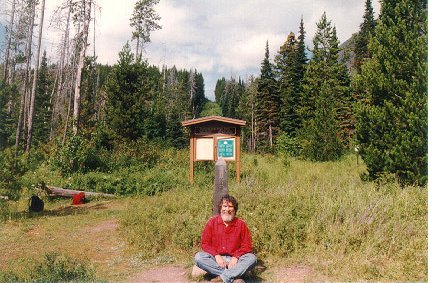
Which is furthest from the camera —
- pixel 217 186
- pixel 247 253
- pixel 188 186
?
pixel 188 186

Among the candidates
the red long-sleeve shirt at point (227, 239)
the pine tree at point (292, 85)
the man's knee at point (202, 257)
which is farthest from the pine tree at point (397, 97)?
the pine tree at point (292, 85)

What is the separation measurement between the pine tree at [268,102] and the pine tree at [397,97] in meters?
28.5

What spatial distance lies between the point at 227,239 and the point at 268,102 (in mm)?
36560

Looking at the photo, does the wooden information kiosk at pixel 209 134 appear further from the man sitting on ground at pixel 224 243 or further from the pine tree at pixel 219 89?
the pine tree at pixel 219 89

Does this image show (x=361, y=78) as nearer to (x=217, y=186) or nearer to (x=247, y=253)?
(x=217, y=186)

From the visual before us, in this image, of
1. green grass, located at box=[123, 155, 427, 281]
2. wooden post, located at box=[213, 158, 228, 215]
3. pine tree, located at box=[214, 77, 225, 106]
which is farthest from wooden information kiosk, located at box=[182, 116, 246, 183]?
pine tree, located at box=[214, 77, 225, 106]

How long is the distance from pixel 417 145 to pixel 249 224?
6.05 meters

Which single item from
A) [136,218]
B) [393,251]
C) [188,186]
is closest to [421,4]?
[393,251]

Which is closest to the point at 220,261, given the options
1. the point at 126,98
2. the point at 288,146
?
the point at 126,98

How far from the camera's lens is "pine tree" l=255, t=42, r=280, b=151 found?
134 feet

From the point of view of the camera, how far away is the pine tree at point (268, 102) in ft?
134

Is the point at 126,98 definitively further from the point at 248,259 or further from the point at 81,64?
the point at 248,259

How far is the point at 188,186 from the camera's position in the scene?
13.2 m

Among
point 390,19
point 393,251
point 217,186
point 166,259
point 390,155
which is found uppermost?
point 390,19
